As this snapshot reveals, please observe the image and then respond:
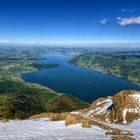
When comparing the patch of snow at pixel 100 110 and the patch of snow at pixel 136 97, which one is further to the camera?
the patch of snow at pixel 100 110

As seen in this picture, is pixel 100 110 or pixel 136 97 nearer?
pixel 136 97

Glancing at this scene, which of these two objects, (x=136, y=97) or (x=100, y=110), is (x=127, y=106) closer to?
(x=136, y=97)

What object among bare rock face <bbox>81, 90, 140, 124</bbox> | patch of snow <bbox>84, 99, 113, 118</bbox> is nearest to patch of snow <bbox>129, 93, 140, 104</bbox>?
bare rock face <bbox>81, 90, 140, 124</bbox>

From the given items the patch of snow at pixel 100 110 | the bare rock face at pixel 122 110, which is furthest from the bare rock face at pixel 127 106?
the patch of snow at pixel 100 110

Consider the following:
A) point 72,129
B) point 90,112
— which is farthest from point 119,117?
point 72,129

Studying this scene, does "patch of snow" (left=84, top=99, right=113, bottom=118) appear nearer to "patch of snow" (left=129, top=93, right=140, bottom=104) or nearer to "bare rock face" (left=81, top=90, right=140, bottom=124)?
"bare rock face" (left=81, top=90, right=140, bottom=124)

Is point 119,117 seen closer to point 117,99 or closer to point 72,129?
point 117,99

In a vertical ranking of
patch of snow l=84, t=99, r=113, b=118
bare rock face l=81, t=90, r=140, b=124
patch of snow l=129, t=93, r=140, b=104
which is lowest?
patch of snow l=84, t=99, r=113, b=118

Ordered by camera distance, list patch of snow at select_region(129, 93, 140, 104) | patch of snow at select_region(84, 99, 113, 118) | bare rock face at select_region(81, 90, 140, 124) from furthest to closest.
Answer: patch of snow at select_region(84, 99, 113, 118) → patch of snow at select_region(129, 93, 140, 104) → bare rock face at select_region(81, 90, 140, 124)

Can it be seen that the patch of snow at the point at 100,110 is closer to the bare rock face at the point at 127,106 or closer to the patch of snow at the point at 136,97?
the bare rock face at the point at 127,106

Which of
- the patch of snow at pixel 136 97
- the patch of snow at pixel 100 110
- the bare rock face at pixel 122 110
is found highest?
the patch of snow at pixel 136 97

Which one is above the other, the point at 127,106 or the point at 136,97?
the point at 136,97

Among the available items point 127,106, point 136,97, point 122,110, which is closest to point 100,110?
point 122,110
